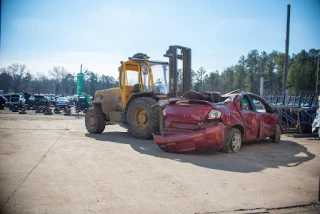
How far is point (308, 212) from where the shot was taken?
3.46 meters

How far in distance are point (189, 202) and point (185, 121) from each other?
10.6ft

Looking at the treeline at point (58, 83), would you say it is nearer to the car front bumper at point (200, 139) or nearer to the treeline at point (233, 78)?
the treeline at point (233, 78)

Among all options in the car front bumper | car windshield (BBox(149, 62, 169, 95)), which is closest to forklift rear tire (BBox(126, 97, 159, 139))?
car windshield (BBox(149, 62, 169, 95))

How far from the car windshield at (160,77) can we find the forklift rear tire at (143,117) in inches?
35.6

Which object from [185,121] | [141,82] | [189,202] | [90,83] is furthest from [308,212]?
[90,83]

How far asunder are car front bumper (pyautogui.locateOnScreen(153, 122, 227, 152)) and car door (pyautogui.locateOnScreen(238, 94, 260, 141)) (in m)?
1.11

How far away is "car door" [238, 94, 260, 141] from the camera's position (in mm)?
7320

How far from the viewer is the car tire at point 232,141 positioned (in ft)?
22.2

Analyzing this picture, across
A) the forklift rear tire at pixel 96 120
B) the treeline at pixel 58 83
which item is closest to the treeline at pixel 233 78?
the treeline at pixel 58 83

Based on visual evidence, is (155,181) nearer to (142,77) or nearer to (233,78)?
(142,77)

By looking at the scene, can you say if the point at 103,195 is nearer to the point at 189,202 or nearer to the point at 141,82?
the point at 189,202

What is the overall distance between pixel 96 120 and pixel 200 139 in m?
6.33

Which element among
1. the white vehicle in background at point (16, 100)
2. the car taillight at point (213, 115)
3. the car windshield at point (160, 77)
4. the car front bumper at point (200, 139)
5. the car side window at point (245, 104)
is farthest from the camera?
the white vehicle in background at point (16, 100)


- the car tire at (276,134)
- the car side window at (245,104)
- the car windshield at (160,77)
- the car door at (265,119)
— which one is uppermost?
the car windshield at (160,77)
